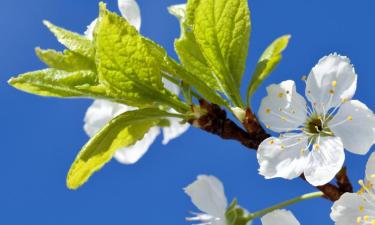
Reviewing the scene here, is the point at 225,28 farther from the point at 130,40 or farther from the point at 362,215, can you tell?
the point at 362,215

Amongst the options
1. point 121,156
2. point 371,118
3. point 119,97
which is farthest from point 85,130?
point 371,118

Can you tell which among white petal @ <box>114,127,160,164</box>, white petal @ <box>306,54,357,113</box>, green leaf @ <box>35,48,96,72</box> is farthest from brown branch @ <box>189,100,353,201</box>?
white petal @ <box>114,127,160,164</box>

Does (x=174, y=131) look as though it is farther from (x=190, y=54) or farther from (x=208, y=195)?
(x=190, y=54)

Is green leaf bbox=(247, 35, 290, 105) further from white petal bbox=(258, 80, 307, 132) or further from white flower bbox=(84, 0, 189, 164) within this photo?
white flower bbox=(84, 0, 189, 164)

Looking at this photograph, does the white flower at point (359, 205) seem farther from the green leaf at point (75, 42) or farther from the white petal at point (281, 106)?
the green leaf at point (75, 42)

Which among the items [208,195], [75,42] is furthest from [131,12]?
[208,195]
